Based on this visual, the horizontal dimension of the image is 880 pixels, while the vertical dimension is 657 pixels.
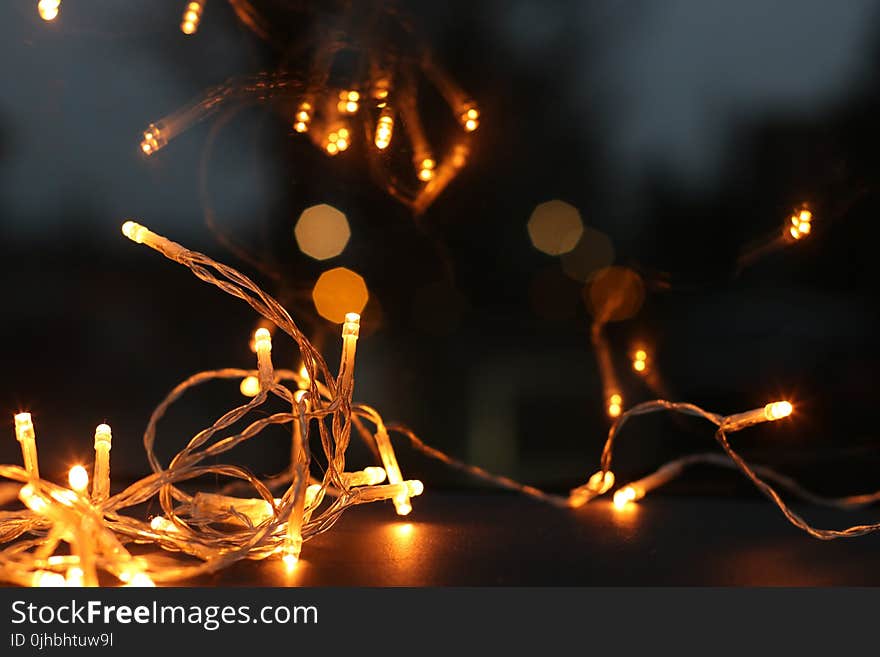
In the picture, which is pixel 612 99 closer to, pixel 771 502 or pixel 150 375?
pixel 771 502

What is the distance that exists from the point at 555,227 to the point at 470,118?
0.15 meters

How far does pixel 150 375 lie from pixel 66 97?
314mm

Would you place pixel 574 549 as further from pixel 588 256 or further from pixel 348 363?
pixel 588 256

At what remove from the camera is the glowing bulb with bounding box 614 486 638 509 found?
958mm

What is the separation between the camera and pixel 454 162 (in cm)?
102

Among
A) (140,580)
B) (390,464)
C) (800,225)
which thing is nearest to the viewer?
(140,580)

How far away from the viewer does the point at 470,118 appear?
3.31 ft

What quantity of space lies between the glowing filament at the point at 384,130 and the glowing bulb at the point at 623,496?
1.44 ft

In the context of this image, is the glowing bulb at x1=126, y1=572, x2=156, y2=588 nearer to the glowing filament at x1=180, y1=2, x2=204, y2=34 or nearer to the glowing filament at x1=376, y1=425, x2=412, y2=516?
the glowing filament at x1=376, y1=425, x2=412, y2=516

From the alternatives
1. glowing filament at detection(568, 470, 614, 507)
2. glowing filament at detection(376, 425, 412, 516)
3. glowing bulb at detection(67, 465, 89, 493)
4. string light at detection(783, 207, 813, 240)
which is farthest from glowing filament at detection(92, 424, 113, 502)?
string light at detection(783, 207, 813, 240)

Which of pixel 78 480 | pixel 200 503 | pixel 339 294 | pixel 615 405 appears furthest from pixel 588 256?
pixel 78 480

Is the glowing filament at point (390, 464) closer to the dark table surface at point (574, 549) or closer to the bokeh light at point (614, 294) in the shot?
the dark table surface at point (574, 549)

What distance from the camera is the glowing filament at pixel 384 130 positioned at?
3.30 ft

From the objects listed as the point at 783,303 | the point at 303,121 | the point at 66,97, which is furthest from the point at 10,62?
the point at 783,303
